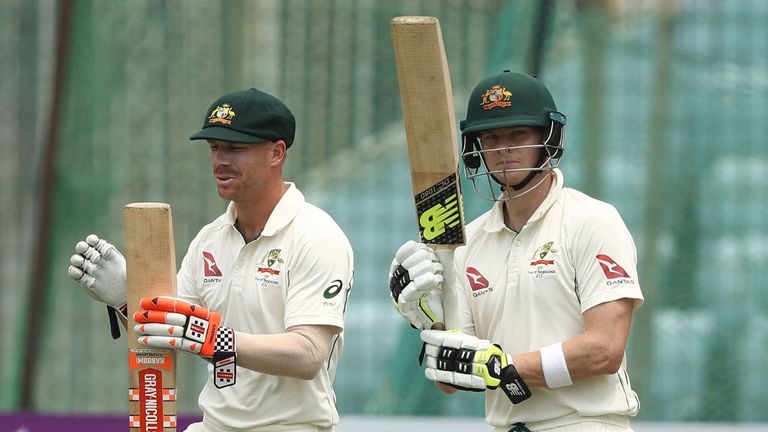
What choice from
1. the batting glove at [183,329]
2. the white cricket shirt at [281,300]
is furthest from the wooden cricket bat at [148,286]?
the white cricket shirt at [281,300]

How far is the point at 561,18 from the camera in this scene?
230 inches

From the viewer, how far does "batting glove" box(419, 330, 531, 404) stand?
294 cm

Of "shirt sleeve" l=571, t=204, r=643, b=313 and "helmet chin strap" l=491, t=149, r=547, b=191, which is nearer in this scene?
"shirt sleeve" l=571, t=204, r=643, b=313

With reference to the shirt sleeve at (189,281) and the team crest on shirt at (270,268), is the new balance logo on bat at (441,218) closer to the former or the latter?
the team crest on shirt at (270,268)

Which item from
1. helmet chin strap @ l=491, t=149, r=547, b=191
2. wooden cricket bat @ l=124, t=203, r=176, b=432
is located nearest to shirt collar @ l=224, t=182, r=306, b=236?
wooden cricket bat @ l=124, t=203, r=176, b=432

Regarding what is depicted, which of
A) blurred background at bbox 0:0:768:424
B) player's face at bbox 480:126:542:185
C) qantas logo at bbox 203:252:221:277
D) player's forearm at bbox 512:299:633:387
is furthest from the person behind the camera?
blurred background at bbox 0:0:768:424

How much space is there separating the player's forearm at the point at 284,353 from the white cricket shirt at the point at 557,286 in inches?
16.3

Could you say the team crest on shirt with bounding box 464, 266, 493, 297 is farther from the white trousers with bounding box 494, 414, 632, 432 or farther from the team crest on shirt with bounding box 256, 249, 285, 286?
the team crest on shirt with bounding box 256, 249, 285, 286

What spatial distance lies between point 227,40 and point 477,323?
10.3ft

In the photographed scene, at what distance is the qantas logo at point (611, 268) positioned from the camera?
294cm

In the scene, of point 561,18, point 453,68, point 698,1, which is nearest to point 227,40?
point 453,68

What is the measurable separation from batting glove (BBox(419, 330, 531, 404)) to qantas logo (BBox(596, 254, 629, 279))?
0.98 feet

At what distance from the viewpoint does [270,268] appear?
3.19 m

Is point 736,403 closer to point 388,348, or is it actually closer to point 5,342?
point 388,348
